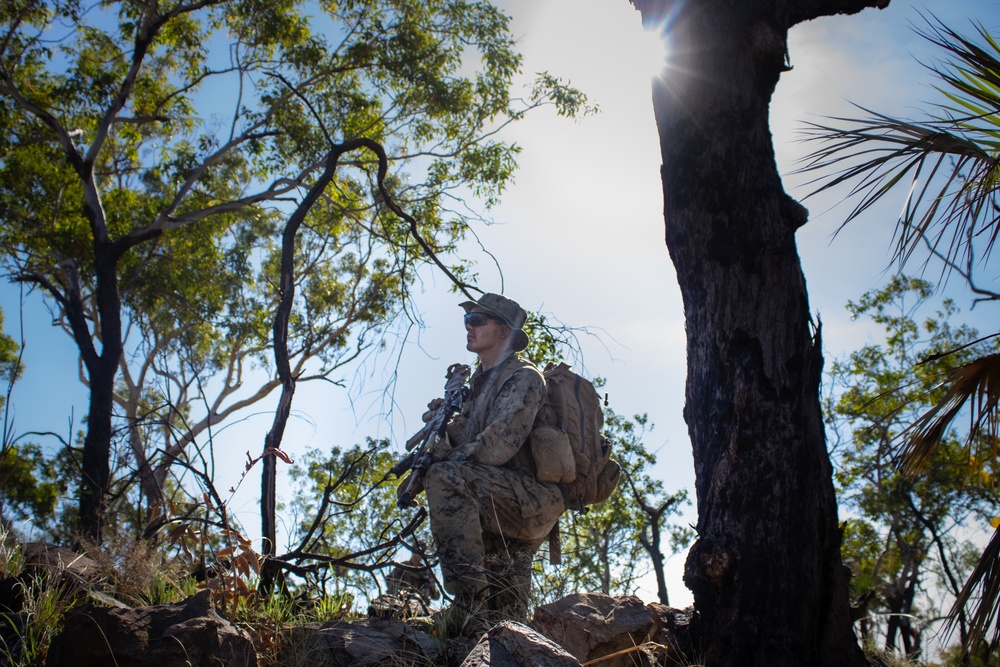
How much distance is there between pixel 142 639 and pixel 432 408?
268 centimetres

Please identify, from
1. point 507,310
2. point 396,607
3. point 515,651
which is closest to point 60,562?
point 396,607

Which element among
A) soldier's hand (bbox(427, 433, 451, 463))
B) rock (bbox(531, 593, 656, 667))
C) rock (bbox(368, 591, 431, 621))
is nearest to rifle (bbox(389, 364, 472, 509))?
soldier's hand (bbox(427, 433, 451, 463))

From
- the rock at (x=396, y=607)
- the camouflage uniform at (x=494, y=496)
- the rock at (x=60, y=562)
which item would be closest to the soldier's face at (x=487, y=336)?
the camouflage uniform at (x=494, y=496)

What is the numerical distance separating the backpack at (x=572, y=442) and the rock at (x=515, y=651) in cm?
204

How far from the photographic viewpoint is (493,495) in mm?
4699

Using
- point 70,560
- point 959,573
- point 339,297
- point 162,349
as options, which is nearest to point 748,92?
point 70,560

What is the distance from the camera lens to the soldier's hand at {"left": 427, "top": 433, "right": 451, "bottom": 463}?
4777mm

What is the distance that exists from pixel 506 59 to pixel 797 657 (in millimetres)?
Result: 10498

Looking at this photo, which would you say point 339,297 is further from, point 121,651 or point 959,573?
point 121,651

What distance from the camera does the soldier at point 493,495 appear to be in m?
4.47

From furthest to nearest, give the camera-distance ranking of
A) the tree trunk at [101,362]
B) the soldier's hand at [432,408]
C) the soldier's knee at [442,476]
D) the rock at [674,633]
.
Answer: the tree trunk at [101,362] < the soldier's hand at [432,408] < the soldier's knee at [442,476] < the rock at [674,633]

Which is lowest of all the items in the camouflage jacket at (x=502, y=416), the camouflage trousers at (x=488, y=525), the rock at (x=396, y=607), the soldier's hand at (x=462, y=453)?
the rock at (x=396, y=607)

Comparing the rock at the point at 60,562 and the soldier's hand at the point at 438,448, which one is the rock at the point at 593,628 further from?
the rock at the point at 60,562

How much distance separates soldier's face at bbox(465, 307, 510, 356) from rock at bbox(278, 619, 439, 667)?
6.39 feet
